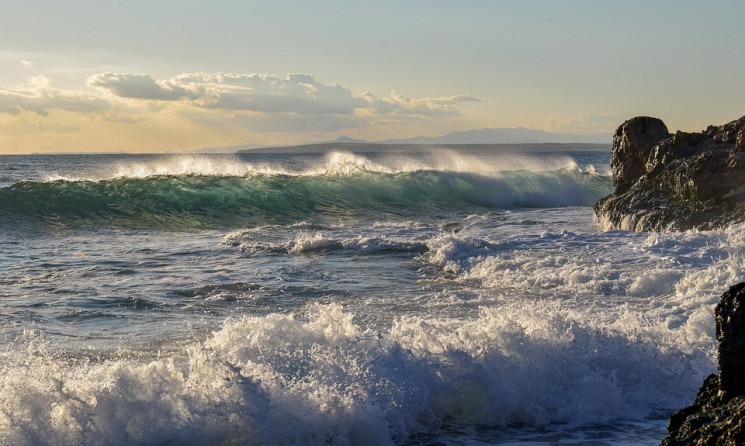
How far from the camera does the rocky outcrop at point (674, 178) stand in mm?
13820

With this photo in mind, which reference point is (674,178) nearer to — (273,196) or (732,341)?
(732,341)

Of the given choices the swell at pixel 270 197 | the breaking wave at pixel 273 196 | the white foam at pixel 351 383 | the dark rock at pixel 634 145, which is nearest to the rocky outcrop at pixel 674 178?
the dark rock at pixel 634 145

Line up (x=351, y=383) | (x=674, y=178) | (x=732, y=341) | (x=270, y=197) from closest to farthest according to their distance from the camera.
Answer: (x=732, y=341) → (x=351, y=383) → (x=674, y=178) → (x=270, y=197)

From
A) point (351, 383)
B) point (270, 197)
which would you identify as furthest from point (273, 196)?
point (351, 383)

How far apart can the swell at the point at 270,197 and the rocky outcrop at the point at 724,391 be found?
17349 millimetres

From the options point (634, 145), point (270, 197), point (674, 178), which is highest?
point (634, 145)

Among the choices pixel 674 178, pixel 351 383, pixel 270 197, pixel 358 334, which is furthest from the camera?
pixel 270 197

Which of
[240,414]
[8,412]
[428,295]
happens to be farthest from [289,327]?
[428,295]

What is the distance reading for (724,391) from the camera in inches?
147

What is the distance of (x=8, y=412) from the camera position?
15.9ft

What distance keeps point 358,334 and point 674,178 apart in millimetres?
10543

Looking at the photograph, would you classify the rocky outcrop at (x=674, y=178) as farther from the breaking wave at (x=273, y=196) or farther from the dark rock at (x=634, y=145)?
the breaking wave at (x=273, y=196)

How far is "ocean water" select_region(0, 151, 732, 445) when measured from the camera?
518 cm

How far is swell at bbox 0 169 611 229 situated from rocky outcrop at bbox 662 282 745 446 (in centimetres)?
1735
